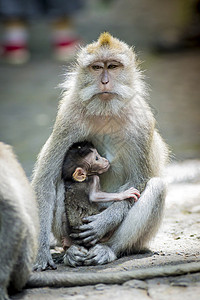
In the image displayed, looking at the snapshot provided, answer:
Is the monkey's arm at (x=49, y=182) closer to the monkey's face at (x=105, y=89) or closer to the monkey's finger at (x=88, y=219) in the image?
the monkey's finger at (x=88, y=219)

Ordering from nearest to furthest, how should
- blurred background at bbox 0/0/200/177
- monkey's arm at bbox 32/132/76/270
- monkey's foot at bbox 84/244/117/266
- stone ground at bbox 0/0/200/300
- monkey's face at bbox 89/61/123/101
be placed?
stone ground at bbox 0/0/200/300
monkey's foot at bbox 84/244/117/266
monkey's arm at bbox 32/132/76/270
monkey's face at bbox 89/61/123/101
blurred background at bbox 0/0/200/177

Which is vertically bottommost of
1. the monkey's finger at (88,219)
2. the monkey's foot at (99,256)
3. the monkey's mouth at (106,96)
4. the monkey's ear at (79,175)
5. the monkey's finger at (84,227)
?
the monkey's foot at (99,256)

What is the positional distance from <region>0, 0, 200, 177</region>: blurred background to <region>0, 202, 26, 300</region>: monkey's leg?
5.18 metres

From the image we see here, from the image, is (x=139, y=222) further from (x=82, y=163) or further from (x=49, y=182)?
(x=49, y=182)

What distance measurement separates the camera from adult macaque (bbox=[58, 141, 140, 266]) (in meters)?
5.90

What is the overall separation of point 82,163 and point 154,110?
4.25ft

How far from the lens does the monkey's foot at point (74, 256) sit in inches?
→ 224

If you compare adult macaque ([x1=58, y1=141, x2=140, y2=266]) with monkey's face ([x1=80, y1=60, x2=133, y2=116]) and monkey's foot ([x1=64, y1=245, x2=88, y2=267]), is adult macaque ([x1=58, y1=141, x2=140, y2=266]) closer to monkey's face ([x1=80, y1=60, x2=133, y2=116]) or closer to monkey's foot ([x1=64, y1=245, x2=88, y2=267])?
monkey's foot ([x1=64, y1=245, x2=88, y2=267])

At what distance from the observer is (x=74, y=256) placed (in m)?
5.70

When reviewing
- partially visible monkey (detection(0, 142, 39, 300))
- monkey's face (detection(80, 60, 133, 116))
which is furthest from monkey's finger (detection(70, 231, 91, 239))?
monkey's face (detection(80, 60, 133, 116))

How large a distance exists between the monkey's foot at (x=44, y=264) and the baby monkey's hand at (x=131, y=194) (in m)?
0.97

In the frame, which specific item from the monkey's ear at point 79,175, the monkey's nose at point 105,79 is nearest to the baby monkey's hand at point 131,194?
the monkey's ear at point 79,175

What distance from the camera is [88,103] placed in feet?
19.7

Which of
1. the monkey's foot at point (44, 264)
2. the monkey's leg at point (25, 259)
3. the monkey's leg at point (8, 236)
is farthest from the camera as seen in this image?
the monkey's foot at point (44, 264)
